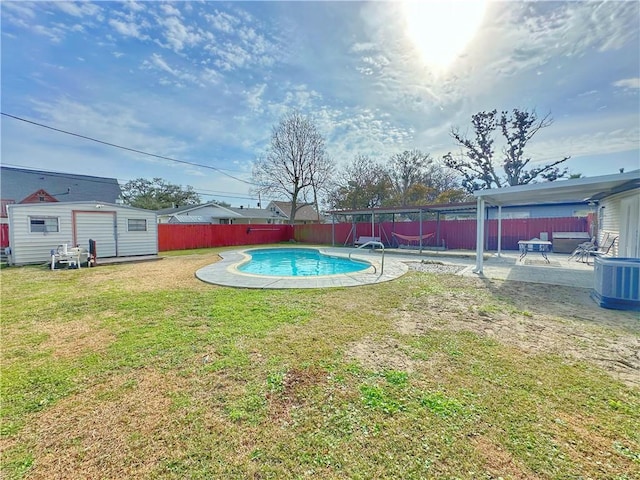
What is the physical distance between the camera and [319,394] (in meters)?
2.26

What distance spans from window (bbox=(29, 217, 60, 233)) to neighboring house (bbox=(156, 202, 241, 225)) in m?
14.0

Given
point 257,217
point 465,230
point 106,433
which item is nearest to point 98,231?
point 106,433

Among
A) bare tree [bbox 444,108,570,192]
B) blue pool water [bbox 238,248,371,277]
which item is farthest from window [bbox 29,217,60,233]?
bare tree [bbox 444,108,570,192]

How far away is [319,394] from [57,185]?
34370 millimetres

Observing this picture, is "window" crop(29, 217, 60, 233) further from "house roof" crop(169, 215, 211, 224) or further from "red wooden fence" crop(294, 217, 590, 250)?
"house roof" crop(169, 215, 211, 224)

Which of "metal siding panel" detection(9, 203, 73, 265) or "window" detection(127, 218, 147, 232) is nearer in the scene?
"metal siding panel" detection(9, 203, 73, 265)

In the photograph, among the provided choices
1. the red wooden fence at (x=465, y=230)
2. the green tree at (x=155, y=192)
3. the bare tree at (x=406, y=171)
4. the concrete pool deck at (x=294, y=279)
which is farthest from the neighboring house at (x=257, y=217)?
the concrete pool deck at (x=294, y=279)

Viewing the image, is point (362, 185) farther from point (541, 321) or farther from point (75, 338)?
point (75, 338)

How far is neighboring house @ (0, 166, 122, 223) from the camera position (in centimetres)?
2241

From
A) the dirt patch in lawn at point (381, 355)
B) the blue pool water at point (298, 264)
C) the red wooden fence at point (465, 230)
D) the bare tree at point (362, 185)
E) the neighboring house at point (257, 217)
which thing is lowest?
the blue pool water at point (298, 264)

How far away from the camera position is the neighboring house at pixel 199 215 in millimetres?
24650

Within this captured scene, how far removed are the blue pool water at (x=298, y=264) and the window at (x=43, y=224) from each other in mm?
7157

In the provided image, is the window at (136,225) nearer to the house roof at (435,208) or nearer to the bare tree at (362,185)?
the house roof at (435,208)

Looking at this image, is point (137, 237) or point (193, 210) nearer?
point (137, 237)
